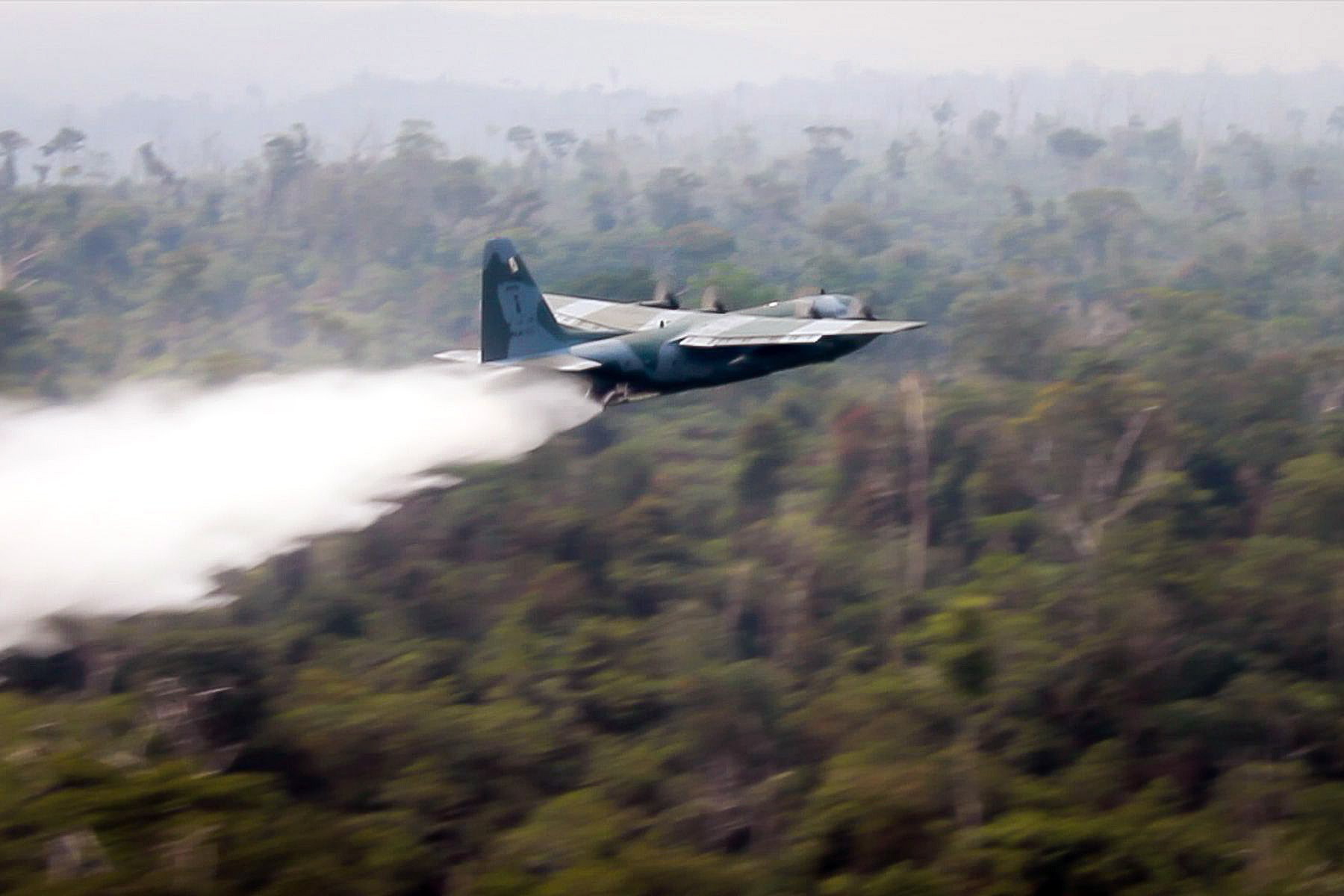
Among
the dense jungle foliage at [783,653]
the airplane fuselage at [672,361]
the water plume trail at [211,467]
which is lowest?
the dense jungle foliage at [783,653]

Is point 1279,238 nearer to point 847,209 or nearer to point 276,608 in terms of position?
point 847,209

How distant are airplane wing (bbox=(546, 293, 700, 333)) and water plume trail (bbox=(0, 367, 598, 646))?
175 centimetres

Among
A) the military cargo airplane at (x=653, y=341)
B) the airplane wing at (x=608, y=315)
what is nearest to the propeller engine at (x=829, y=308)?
the military cargo airplane at (x=653, y=341)

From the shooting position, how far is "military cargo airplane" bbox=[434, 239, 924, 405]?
2741 cm

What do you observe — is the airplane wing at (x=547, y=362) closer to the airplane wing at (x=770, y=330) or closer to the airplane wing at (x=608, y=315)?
the airplane wing at (x=608, y=315)

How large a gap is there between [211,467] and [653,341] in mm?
8361

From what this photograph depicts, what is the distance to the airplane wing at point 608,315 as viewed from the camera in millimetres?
28734

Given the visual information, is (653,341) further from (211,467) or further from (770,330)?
(211,467)

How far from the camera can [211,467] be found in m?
26.9

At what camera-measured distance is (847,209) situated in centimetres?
10175

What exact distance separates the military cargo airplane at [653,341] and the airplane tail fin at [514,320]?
0.05 feet

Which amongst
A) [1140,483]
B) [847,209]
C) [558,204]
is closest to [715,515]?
[1140,483]

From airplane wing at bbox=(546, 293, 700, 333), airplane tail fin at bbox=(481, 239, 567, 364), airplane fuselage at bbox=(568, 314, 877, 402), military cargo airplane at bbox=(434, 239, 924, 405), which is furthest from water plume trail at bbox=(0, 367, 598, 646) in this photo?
airplane wing at bbox=(546, 293, 700, 333)

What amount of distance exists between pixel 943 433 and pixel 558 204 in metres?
87.6
